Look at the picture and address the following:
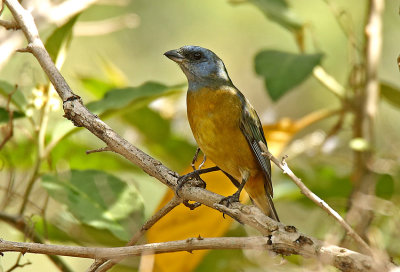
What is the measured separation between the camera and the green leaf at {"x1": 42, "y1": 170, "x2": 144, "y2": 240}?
2473 mm

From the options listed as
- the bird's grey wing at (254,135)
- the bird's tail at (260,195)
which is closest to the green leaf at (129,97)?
the bird's grey wing at (254,135)

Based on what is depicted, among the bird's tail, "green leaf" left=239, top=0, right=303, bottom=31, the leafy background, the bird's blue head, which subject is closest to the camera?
the leafy background

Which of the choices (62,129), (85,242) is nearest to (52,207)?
(85,242)

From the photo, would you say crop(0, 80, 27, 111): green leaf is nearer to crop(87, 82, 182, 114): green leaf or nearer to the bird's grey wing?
crop(87, 82, 182, 114): green leaf

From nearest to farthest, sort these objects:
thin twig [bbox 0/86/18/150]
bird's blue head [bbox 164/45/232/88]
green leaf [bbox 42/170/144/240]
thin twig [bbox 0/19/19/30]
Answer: thin twig [bbox 0/19/19/30] → thin twig [bbox 0/86/18/150] → green leaf [bbox 42/170/144/240] → bird's blue head [bbox 164/45/232/88]

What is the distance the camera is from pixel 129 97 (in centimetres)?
270

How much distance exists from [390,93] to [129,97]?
59.9 inches

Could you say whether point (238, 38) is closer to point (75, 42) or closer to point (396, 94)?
point (75, 42)

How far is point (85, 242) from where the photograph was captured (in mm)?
2842

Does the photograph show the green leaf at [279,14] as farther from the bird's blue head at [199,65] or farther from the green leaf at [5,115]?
the green leaf at [5,115]

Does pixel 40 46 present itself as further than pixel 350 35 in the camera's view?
No

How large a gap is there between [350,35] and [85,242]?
1762mm

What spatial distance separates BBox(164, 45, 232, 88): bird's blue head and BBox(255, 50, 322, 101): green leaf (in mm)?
249

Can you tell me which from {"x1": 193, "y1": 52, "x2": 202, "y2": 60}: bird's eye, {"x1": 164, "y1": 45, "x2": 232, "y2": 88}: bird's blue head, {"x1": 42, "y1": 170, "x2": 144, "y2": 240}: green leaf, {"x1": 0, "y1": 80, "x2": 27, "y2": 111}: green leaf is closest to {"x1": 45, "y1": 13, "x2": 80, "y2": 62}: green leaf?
{"x1": 0, "y1": 80, "x2": 27, "y2": 111}: green leaf
